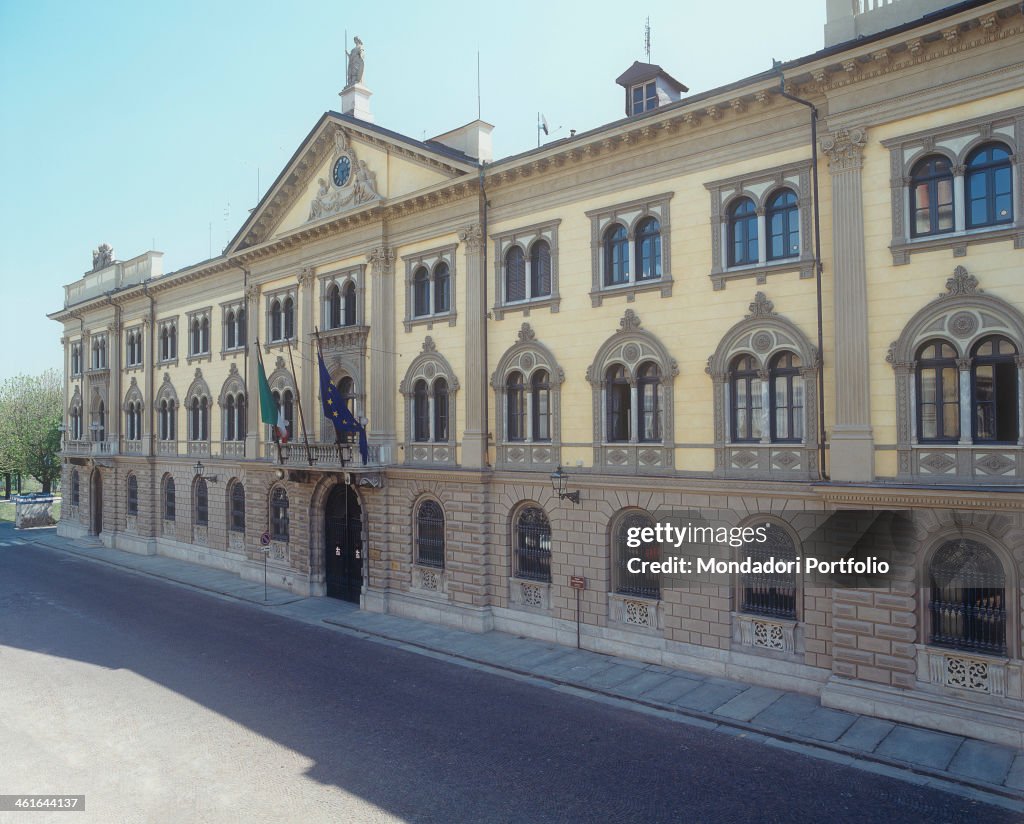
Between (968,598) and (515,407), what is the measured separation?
1258cm

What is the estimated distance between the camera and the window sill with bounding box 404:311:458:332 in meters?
24.0

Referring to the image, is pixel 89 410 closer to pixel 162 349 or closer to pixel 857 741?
pixel 162 349

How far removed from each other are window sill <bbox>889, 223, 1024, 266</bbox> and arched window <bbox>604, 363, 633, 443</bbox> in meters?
7.25

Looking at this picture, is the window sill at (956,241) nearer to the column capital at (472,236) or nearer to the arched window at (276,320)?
the column capital at (472,236)

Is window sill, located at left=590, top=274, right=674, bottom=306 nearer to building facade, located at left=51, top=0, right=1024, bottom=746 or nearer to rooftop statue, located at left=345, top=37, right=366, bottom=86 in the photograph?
building facade, located at left=51, top=0, right=1024, bottom=746

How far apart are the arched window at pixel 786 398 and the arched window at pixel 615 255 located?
4881 mm

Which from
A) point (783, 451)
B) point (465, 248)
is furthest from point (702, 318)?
point (465, 248)

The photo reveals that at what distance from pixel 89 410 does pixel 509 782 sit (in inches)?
1630

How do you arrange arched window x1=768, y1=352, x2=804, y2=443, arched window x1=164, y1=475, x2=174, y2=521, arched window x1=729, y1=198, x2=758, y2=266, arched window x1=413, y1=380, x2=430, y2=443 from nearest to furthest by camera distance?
1. arched window x1=768, y1=352, x2=804, y2=443
2. arched window x1=729, y1=198, x2=758, y2=266
3. arched window x1=413, y1=380, x2=430, y2=443
4. arched window x1=164, y1=475, x2=174, y2=521

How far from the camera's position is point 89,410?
4500 centimetres

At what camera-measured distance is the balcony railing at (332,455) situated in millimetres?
25469

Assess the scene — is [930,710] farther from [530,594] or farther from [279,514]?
[279,514]

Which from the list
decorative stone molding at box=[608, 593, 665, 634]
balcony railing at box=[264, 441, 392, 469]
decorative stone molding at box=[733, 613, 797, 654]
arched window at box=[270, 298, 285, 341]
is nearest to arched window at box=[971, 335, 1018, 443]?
decorative stone molding at box=[733, 613, 797, 654]

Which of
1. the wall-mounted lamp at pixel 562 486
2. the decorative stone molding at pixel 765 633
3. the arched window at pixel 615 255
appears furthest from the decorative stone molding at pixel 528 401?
the decorative stone molding at pixel 765 633
